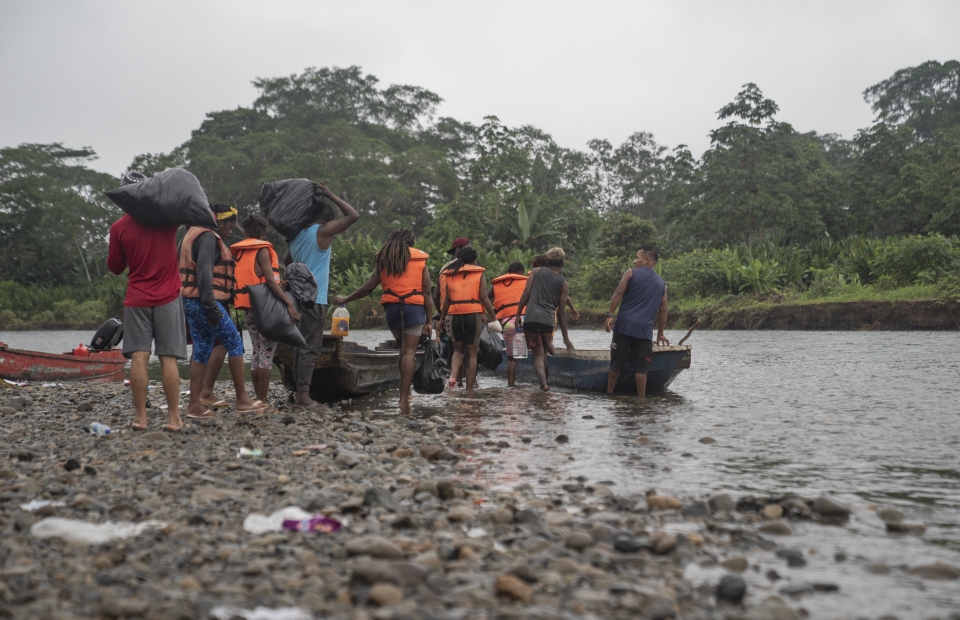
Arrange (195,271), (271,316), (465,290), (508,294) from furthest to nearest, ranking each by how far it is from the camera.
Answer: (508,294), (465,290), (271,316), (195,271)

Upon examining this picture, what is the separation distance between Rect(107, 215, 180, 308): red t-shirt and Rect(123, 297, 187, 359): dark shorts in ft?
0.21

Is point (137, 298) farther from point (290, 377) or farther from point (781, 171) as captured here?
point (781, 171)

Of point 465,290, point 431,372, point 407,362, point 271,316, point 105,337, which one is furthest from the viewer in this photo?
point 105,337

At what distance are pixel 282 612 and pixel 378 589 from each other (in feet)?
1.13

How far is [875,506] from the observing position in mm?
4332

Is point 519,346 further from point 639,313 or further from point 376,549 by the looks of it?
point 376,549

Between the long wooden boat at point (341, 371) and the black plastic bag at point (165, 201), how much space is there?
7.90 ft

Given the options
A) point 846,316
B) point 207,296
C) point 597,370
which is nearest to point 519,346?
point 597,370

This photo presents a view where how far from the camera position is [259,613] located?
8.95 feet

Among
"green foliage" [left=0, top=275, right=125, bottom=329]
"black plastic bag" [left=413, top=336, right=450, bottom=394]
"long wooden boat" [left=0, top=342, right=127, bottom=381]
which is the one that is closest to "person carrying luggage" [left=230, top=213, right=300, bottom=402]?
"black plastic bag" [left=413, top=336, right=450, bottom=394]

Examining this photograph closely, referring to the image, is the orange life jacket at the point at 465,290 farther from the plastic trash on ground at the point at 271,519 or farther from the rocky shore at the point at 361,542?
the plastic trash on ground at the point at 271,519

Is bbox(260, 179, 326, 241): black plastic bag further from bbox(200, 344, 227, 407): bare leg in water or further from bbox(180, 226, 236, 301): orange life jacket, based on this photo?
bbox(200, 344, 227, 407): bare leg in water

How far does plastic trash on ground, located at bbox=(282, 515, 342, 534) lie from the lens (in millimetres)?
3719

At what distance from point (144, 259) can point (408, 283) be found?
2726 millimetres
